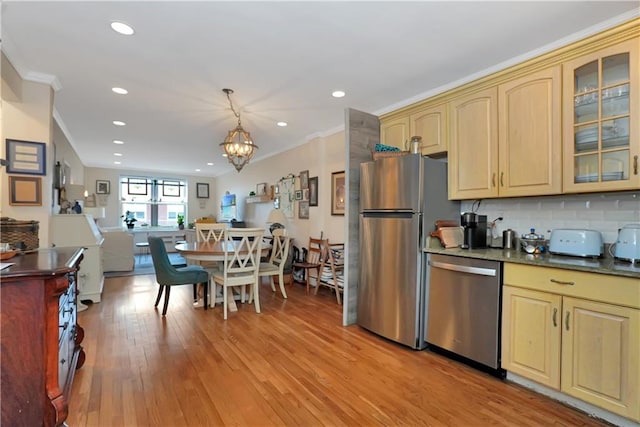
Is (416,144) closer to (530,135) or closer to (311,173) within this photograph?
(530,135)

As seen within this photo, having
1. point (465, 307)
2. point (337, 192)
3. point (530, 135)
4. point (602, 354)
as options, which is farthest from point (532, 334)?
point (337, 192)

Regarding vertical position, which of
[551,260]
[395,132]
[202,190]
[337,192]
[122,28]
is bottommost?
[551,260]

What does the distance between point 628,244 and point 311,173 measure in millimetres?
4039

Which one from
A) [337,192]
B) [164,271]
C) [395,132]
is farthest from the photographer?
[337,192]

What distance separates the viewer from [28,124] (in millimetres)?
3012

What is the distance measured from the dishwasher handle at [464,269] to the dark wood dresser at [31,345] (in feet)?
8.14

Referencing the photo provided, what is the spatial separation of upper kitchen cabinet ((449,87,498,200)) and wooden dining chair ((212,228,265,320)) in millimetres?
2206

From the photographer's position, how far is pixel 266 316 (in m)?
3.55

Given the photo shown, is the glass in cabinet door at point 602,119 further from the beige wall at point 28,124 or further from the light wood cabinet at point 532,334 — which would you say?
the beige wall at point 28,124

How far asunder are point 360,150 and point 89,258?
374cm

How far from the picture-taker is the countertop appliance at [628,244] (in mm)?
1912

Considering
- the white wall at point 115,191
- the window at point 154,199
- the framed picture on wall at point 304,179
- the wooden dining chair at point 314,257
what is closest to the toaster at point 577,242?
the wooden dining chair at point 314,257

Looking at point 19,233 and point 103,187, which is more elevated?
point 103,187

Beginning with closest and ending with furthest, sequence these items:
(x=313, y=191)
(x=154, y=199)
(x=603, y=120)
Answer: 1. (x=603, y=120)
2. (x=313, y=191)
3. (x=154, y=199)
